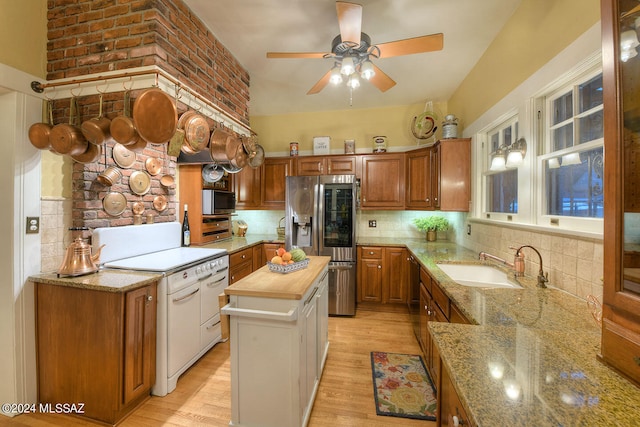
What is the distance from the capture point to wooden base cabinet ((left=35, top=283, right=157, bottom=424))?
1615 millimetres

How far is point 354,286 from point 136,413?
7.69 ft

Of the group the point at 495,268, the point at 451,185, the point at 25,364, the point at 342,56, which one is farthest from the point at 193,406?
the point at 451,185

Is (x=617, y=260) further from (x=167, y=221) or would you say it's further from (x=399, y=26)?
(x=167, y=221)

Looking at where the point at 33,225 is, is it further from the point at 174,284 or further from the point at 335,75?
the point at 335,75

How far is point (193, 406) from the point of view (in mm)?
1798

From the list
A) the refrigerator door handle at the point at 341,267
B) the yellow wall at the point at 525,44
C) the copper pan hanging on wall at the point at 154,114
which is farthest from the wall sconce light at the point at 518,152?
the copper pan hanging on wall at the point at 154,114

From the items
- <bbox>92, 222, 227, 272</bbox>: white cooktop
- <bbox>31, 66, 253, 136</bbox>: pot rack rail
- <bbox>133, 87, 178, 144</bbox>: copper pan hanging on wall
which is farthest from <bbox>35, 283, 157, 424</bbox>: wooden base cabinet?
<bbox>31, 66, 253, 136</bbox>: pot rack rail

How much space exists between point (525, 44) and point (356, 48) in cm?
123

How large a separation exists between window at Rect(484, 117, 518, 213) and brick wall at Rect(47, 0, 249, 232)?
8.41 feet

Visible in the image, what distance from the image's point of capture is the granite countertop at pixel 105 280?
1603mm

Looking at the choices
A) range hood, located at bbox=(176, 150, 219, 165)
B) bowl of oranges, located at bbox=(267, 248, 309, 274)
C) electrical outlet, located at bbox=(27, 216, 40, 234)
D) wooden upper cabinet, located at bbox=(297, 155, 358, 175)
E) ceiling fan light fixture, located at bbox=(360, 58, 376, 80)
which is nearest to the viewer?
electrical outlet, located at bbox=(27, 216, 40, 234)

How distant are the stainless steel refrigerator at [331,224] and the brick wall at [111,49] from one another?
5.28 feet

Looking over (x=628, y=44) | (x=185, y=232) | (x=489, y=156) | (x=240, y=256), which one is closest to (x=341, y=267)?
(x=240, y=256)

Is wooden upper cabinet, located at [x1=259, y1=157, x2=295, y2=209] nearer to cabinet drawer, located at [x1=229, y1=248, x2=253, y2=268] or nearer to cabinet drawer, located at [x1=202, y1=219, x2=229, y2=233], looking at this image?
cabinet drawer, located at [x1=202, y1=219, x2=229, y2=233]
